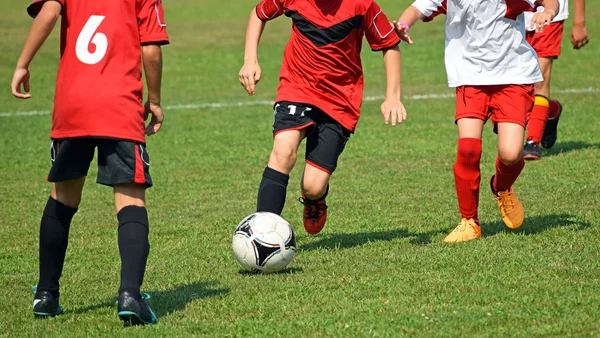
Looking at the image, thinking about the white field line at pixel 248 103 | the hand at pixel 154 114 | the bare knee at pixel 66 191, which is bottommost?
the white field line at pixel 248 103

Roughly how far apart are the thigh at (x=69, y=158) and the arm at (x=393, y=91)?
2068 mm

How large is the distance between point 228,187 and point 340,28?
11.7 ft

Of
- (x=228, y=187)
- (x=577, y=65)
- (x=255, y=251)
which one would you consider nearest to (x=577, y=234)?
(x=255, y=251)

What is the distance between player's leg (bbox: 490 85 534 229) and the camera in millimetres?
7184

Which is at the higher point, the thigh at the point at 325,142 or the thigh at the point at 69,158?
Result: the thigh at the point at 69,158

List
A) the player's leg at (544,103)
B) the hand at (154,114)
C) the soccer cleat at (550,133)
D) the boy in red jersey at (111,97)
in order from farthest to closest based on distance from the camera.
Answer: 1. the soccer cleat at (550,133)
2. the player's leg at (544,103)
3. the hand at (154,114)
4. the boy in red jersey at (111,97)

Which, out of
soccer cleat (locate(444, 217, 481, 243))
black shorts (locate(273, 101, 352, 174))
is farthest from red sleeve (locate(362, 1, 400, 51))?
soccer cleat (locate(444, 217, 481, 243))

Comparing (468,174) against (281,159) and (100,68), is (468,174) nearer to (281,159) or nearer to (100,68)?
(281,159)

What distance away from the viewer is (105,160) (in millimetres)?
5160

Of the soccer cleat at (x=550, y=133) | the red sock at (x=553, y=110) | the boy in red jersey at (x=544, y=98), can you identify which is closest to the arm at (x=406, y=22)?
the boy in red jersey at (x=544, y=98)

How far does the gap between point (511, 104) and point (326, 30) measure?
55.5 inches

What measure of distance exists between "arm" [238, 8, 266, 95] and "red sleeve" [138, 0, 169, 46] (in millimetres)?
1313

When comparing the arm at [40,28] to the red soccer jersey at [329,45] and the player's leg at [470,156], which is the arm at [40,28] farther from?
the player's leg at [470,156]

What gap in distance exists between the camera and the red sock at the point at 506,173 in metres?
7.35
